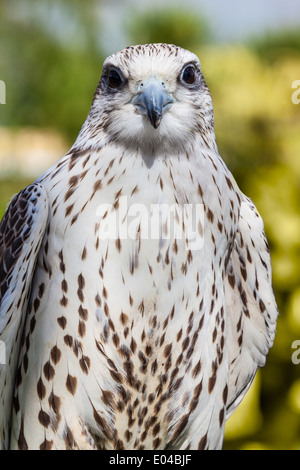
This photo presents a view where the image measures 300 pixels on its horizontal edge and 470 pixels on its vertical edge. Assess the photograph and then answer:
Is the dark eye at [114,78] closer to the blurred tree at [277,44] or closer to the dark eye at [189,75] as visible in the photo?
the dark eye at [189,75]

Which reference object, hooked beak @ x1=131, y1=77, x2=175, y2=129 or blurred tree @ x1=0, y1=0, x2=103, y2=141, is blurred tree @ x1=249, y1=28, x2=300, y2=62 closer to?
blurred tree @ x1=0, y1=0, x2=103, y2=141

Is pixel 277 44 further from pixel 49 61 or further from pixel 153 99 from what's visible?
pixel 153 99

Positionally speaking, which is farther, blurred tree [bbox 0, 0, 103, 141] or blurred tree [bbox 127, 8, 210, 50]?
blurred tree [bbox 127, 8, 210, 50]

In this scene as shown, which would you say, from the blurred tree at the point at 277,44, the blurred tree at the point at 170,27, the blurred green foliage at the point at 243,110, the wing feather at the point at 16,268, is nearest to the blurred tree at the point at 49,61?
the blurred green foliage at the point at 243,110

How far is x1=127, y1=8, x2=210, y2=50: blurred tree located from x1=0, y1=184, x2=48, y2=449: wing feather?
3953mm

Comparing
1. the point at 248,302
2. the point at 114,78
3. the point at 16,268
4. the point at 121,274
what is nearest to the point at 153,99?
the point at 114,78

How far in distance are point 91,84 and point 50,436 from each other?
4.11 metres

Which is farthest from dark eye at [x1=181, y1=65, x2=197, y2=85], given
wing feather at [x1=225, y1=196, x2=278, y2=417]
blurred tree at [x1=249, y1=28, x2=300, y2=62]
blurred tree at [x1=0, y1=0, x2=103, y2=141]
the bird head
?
blurred tree at [x1=249, y1=28, x2=300, y2=62]

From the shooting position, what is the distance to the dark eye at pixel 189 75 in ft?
7.42

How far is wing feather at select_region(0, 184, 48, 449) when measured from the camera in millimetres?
2176

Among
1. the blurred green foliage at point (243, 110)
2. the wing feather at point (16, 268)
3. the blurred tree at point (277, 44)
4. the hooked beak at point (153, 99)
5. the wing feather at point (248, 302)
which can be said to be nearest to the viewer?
the hooked beak at point (153, 99)

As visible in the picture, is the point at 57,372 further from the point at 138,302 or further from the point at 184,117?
the point at 184,117

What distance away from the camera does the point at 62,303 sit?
2219mm

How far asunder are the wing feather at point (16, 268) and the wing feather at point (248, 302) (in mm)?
716
